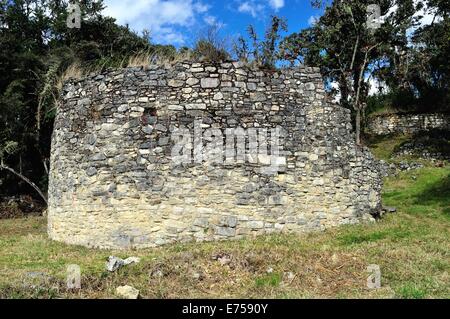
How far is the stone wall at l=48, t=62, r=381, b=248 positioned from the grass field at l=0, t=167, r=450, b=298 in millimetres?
603

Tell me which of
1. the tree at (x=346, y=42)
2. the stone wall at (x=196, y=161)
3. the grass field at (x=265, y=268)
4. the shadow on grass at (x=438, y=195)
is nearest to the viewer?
the grass field at (x=265, y=268)

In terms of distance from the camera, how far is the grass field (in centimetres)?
656

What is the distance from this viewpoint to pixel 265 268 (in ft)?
24.7

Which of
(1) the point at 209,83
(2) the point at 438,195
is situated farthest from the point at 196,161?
(2) the point at 438,195

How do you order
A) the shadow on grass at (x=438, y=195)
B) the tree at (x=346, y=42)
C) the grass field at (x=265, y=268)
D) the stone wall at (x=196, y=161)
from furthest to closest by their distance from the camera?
the tree at (x=346, y=42) → the shadow on grass at (x=438, y=195) → the stone wall at (x=196, y=161) → the grass field at (x=265, y=268)

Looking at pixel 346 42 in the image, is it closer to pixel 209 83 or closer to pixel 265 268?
pixel 209 83

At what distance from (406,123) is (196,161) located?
77.4 ft

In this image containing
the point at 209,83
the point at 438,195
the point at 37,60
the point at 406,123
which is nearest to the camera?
the point at 209,83

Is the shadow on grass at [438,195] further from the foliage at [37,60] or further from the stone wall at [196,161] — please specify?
the foliage at [37,60]

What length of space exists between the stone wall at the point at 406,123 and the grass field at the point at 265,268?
20.2 metres

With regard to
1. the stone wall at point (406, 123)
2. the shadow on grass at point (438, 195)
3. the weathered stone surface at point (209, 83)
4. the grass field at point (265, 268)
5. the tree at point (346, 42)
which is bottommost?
the grass field at point (265, 268)

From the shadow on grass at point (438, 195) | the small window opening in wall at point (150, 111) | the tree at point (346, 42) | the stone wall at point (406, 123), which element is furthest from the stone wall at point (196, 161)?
the stone wall at point (406, 123)

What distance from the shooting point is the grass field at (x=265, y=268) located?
21.5 feet
